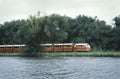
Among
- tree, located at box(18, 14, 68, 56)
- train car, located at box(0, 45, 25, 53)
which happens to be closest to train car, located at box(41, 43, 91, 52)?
tree, located at box(18, 14, 68, 56)

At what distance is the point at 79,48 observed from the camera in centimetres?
10456

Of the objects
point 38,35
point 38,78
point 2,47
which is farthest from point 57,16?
point 38,78

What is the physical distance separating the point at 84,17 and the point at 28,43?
156 feet

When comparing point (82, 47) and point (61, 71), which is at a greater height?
point (82, 47)

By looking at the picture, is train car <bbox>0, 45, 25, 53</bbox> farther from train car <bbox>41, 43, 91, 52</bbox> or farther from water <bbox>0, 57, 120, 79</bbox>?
water <bbox>0, 57, 120, 79</bbox>

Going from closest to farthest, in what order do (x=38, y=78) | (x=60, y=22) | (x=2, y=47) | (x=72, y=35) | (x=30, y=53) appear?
1. (x=38, y=78)
2. (x=30, y=53)
3. (x=60, y=22)
4. (x=2, y=47)
5. (x=72, y=35)

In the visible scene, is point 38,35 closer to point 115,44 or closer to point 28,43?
point 28,43

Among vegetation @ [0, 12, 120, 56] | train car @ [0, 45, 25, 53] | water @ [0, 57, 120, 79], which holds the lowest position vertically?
water @ [0, 57, 120, 79]

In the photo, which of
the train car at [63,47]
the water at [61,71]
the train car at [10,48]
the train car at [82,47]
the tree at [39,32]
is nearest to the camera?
the water at [61,71]

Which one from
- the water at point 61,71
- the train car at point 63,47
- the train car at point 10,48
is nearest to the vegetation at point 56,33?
the train car at point 63,47

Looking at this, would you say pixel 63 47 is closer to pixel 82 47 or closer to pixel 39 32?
pixel 82 47

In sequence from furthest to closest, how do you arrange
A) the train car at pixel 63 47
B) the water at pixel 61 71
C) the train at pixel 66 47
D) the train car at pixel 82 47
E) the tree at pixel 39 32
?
the train car at pixel 63 47 → the train at pixel 66 47 → the train car at pixel 82 47 → the tree at pixel 39 32 → the water at pixel 61 71

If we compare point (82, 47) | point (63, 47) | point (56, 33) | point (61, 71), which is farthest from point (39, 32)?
point (61, 71)

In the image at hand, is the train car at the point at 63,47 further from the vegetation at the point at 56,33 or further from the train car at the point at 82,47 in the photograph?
the vegetation at the point at 56,33
